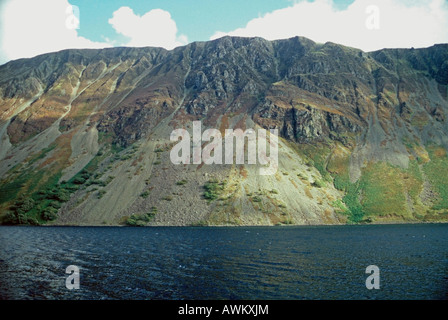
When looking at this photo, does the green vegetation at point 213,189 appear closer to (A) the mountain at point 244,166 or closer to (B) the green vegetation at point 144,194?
(A) the mountain at point 244,166

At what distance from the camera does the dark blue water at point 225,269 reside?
98.9 ft

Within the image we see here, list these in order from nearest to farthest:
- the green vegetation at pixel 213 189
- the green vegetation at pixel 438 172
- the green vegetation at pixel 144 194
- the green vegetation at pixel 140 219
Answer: the green vegetation at pixel 140 219 → the green vegetation at pixel 213 189 → the green vegetation at pixel 438 172 → the green vegetation at pixel 144 194

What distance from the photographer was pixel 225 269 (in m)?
39.4

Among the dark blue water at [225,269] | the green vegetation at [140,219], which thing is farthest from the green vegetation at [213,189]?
the dark blue water at [225,269]

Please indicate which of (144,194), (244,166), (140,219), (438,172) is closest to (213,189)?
(244,166)

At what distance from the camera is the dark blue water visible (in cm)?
3016

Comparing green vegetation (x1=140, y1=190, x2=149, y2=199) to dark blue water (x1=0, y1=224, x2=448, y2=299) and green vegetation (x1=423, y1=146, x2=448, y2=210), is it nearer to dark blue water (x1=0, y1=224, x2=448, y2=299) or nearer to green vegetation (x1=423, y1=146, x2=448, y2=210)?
dark blue water (x1=0, y1=224, x2=448, y2=299)

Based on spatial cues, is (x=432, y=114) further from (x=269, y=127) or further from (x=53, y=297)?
(x=53, y=297)

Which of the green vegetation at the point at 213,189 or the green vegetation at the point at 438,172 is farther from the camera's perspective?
the green vegetation at the point at 438,172

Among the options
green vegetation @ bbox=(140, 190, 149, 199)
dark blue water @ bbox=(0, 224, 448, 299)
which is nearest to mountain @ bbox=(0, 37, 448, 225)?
green vegetation @ bbox=(140, 190, 149, 199)

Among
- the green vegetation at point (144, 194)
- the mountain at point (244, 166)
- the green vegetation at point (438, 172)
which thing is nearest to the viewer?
the mountain at point (244, 166)

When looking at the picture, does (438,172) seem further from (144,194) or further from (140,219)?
(140,219)

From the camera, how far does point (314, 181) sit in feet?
440
